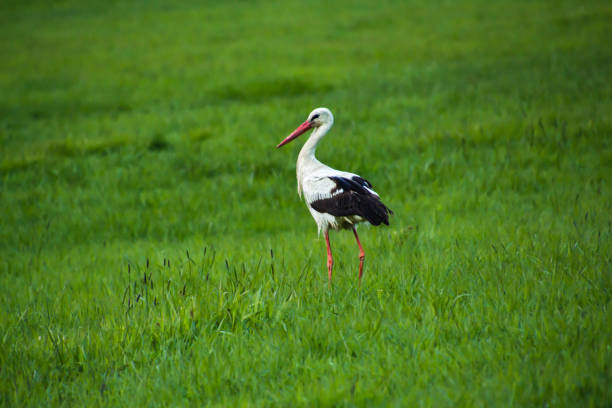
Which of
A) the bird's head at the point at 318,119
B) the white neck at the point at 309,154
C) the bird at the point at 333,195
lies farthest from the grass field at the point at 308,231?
the bird's head at the point at 318,119

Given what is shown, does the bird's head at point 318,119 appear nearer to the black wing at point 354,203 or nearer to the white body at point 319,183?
the white body at point 319,183

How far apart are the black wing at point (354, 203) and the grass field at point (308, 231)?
0.52 meters

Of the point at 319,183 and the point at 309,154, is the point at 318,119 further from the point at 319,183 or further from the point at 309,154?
the point at 319,183

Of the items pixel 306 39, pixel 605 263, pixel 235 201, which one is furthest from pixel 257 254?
pixel 306 39

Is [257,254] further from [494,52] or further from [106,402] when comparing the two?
[494,52]

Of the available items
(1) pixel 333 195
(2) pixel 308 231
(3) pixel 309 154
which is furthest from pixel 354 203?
(2) pixel 308 231

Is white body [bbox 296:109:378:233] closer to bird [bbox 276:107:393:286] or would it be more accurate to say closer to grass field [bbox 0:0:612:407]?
bird [bbox 276:107:393:286]

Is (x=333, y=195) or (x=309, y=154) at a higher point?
(x=309, y=154)

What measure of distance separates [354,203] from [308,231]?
208 cm

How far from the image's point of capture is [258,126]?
388 inches

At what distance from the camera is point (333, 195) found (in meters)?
4.56

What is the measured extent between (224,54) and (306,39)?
337 centimetres

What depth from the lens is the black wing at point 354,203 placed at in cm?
430

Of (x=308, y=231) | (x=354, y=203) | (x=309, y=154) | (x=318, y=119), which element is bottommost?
(x=308, y=231)
